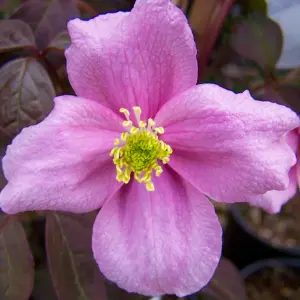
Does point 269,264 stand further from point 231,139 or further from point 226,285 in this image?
point 231,139

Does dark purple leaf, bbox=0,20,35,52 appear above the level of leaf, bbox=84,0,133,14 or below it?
above

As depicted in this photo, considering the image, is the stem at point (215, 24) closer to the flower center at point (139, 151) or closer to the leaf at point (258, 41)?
the leaf at point (258, 41)

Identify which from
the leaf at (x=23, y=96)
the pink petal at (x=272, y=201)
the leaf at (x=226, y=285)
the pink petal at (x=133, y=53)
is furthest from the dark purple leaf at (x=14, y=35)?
the leaf at (x=226, y=285)

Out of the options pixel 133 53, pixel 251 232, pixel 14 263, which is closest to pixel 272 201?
pixel 133 53

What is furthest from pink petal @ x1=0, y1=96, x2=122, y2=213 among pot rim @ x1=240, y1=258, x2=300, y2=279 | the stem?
pot rim @ x1=240, y1=258, x2=300, y2=279

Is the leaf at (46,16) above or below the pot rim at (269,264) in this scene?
above

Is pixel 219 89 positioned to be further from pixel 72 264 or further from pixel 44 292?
pixel 44 292

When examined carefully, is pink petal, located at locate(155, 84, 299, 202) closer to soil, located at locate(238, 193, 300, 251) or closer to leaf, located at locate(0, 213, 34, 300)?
leaf, located at locate(0, 213, 34, 300)

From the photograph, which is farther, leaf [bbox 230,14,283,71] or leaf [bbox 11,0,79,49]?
leaf [bbox 230,14,283,71]
